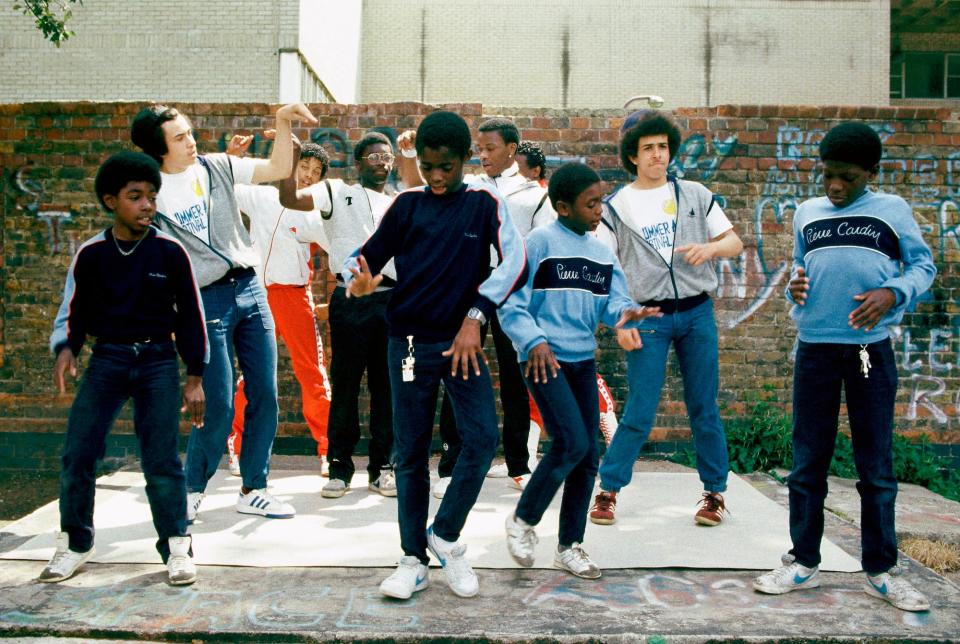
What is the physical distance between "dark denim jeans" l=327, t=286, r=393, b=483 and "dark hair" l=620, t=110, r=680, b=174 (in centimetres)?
161

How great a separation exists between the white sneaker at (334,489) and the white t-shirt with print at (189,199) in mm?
1678

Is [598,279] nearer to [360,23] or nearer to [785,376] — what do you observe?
[785,376]

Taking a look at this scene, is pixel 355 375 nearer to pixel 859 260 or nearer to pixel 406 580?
pixel 406 580

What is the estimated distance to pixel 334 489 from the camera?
17.0 feet

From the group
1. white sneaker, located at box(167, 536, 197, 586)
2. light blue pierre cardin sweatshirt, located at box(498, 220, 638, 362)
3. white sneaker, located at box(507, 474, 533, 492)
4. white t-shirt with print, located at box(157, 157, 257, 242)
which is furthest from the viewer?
white sneaker, located at box(507, 474, 533, 492)

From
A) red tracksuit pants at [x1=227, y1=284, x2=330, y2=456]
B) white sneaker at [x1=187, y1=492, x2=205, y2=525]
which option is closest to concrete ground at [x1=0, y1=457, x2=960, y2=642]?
white sneaker at [x1=187, y1=492, x2=205, y2=525]

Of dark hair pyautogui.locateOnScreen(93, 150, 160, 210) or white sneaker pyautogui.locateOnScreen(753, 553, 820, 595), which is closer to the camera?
white sneaker pyautogui.locateOnScreen(753, 553, 820, 595)

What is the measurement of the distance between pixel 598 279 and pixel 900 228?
1.23 m

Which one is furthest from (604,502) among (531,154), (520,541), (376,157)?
(376,157)

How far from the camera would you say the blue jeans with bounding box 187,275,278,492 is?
4.38 m

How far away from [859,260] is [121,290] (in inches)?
118

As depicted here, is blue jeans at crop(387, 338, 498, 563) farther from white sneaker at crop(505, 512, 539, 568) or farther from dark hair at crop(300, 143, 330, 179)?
dark hair at crop(300, 143, 330, 179)

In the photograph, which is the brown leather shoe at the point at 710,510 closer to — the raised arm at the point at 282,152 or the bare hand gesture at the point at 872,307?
the bare hand gesture at the point at 872,307

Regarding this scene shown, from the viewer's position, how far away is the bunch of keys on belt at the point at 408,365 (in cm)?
356
